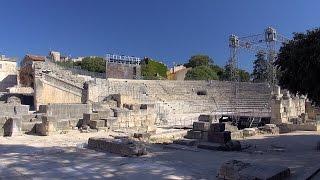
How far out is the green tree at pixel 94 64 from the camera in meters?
64.0

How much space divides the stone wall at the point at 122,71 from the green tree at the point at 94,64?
1302 cm

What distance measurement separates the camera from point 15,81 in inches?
1795

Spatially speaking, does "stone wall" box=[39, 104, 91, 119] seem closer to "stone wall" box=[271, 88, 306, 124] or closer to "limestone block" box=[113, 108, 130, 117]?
"limestone block" box=[113, 108, 130, 117]

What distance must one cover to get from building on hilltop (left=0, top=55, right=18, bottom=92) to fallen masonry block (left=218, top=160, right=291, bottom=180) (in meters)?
38.8

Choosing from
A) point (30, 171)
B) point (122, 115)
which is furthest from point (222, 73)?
point (30, 171)

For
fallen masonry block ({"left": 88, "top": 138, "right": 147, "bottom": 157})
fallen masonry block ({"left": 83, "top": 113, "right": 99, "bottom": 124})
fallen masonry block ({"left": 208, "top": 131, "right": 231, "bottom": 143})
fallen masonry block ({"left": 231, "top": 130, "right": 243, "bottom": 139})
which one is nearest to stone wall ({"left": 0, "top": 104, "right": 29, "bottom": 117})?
fallen masonry block ({"left": 83, "top": 113, "right": 99, "bottom": 124})

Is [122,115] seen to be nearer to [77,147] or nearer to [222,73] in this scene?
[77,147]

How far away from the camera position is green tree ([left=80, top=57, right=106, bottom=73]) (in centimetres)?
6400

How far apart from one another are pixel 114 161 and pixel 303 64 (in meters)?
6.79

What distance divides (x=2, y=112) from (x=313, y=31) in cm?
1531

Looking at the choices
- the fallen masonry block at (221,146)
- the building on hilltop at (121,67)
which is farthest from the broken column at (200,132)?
the building on hilltop at (121,67)

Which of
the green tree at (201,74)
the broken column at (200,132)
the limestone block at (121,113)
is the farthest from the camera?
the green tree at (201,74)

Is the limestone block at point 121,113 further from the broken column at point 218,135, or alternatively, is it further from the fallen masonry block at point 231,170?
the fallen masonry block at point 231,170

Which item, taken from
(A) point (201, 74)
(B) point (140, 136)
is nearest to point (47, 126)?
(B) point (140, 136)
